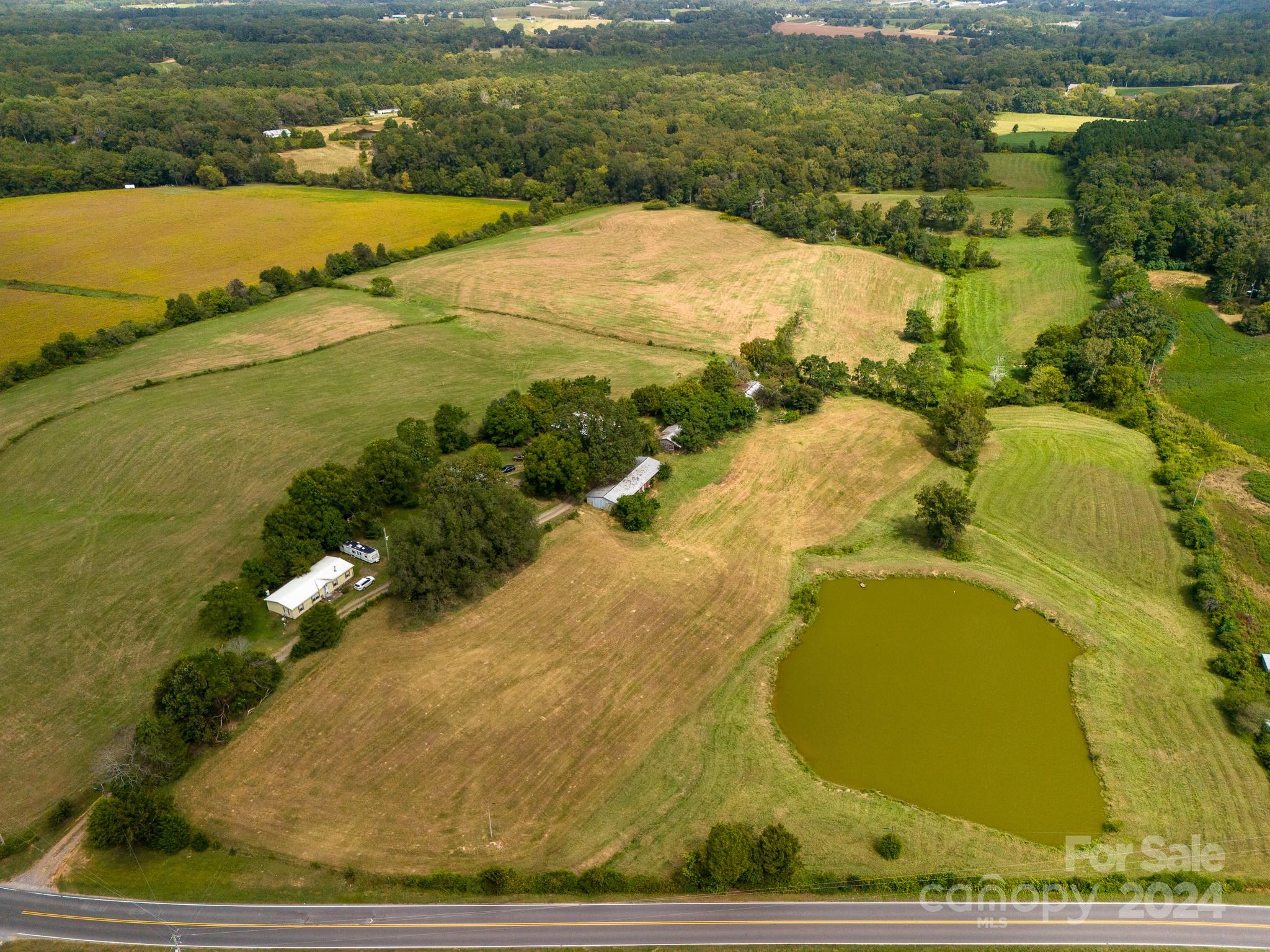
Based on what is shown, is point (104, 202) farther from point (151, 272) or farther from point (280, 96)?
point (280, 96)

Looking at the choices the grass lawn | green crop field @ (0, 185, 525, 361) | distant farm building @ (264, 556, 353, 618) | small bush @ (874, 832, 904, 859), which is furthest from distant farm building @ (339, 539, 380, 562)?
the grass lawn

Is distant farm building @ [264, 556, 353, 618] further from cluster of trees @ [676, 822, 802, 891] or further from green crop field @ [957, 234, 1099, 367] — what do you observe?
green crop field @ [957, 234, 1099, 367]

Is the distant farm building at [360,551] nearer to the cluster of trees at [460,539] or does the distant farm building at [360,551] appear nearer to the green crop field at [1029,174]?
the cluster of trees at [460,539]

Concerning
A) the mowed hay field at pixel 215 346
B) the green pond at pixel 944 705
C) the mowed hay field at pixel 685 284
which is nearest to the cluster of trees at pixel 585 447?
the green pond at pixel 944 705

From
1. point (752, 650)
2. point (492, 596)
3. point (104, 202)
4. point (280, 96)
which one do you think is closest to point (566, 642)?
point (492, 596)

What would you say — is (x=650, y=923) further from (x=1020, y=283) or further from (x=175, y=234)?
(x=175, y=234)

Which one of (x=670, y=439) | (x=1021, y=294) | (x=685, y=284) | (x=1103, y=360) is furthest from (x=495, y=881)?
(x=1021, y=294)
